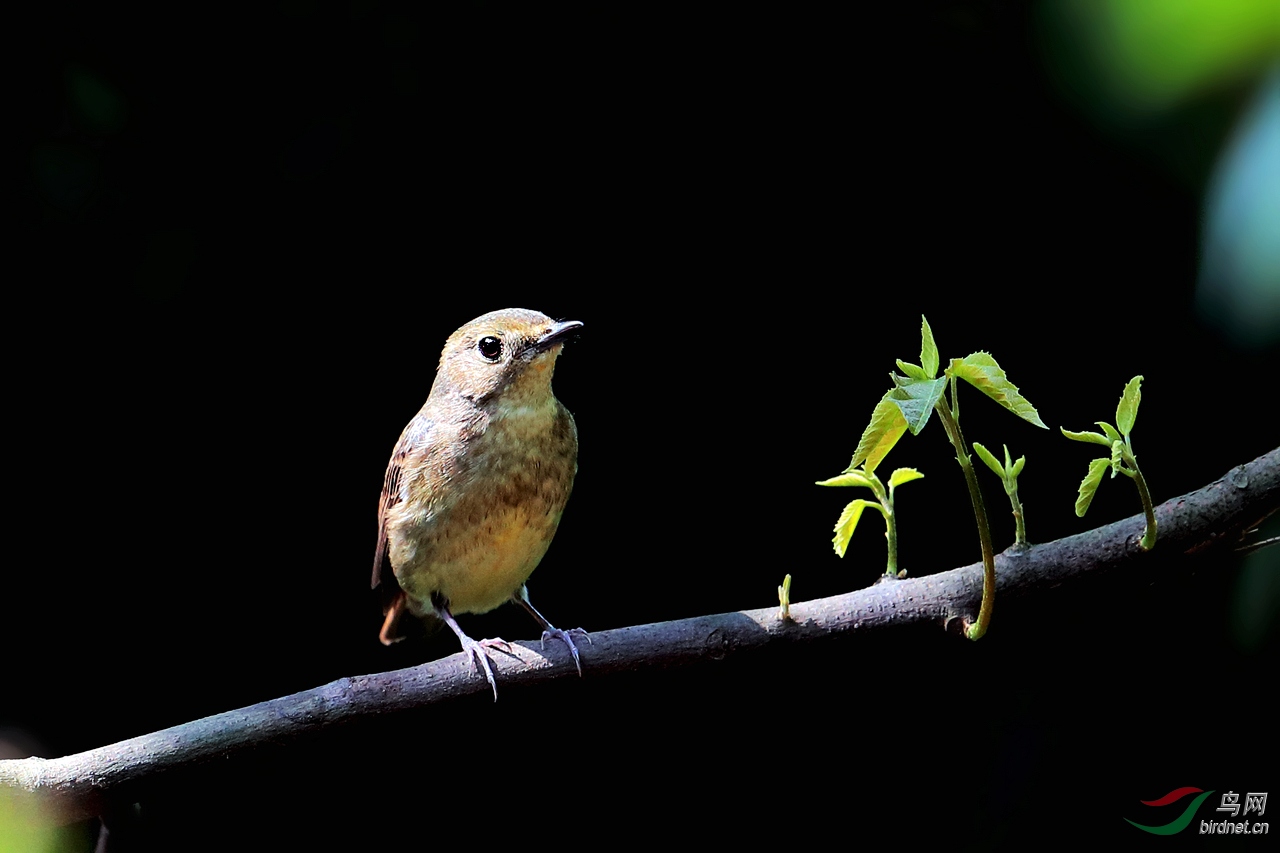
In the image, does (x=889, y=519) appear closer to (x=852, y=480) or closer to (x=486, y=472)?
(x=852, y=480)

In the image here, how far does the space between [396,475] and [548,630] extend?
500 millimetres

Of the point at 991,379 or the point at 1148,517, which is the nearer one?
the point at 991,379

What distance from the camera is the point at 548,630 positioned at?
194 centimetres

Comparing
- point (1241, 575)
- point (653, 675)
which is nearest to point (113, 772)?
point (653, 675)

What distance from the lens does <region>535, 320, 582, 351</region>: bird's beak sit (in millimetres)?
1889

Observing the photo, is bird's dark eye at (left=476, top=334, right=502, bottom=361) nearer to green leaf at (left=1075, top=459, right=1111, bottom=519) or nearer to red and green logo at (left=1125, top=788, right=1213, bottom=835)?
green leaf at (left=1075, top=459, right=1111, bottom=519)

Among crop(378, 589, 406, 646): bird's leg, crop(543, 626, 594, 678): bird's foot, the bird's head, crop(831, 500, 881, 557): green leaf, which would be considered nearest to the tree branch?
crop(543, 626, 594, 678): bird's foot

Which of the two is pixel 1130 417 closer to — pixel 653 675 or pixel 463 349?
pixel 653 675

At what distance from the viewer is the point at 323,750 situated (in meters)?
1.61

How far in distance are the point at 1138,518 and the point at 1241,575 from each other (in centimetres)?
53

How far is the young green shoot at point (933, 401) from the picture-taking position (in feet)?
3.87

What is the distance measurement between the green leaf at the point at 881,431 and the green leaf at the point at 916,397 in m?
0.02

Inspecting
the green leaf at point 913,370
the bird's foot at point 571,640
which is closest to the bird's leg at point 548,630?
the bird's foot at point 571,640

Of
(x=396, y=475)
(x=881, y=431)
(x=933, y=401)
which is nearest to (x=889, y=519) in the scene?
(x=881, y=431)
